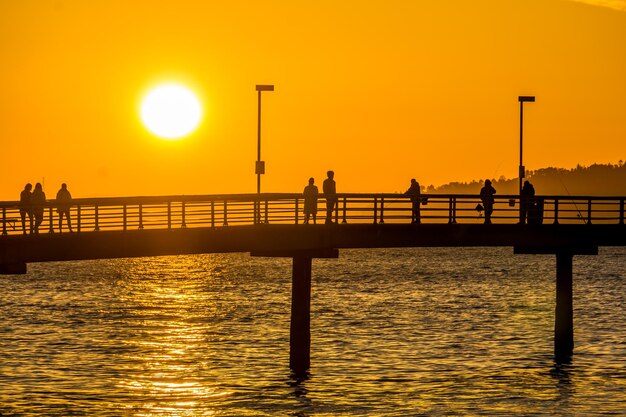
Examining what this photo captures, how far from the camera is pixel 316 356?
186 ft

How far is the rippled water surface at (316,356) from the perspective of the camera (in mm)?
43375

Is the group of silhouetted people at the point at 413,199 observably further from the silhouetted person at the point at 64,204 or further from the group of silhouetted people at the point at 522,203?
the silhouetted person at the point at 64,204

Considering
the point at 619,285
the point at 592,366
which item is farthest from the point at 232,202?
the point at 619,285

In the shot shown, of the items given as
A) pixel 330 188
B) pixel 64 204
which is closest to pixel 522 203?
pixel 330 188

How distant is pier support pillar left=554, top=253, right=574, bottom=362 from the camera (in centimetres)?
5234

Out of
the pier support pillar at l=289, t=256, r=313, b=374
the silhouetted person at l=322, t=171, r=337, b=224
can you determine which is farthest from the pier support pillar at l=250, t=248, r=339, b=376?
the silhouetted person at l=322, t=171, r=337, b=224

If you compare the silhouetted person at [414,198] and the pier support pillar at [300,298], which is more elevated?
the silhouetted person at [414,198]

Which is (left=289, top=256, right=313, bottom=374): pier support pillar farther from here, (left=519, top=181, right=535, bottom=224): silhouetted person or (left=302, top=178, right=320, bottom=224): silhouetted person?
(left=519, top=181, right=535, bottom=224): silhouetted person

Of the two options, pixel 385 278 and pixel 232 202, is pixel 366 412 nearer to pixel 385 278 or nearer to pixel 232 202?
pixel 232 202

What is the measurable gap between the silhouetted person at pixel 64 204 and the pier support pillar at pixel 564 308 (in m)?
19.2

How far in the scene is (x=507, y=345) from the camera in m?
63.7

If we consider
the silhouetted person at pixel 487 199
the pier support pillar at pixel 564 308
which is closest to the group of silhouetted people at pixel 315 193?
the silhouetted person at pixel 487 199

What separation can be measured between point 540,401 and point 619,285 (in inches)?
3713

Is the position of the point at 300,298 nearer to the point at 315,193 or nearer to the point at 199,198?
the point at 315,193
